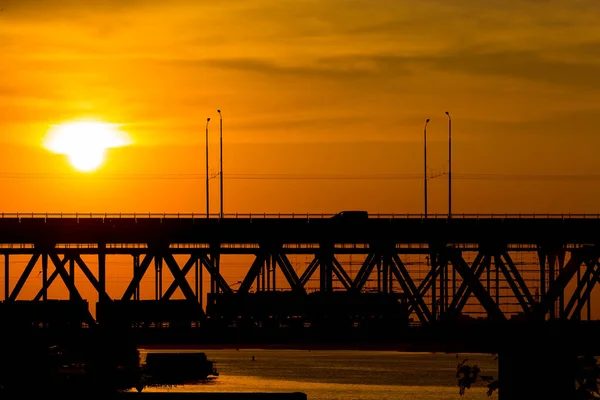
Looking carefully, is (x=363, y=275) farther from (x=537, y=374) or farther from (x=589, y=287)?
(x=537, y=374)

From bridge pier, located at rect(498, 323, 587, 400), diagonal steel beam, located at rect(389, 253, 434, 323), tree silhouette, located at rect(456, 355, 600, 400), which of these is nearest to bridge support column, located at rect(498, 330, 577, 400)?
bridge pier, located at rect(498, 323, 587, 400)

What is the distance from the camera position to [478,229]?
117 metres

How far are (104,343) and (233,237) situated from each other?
1384 centimetres

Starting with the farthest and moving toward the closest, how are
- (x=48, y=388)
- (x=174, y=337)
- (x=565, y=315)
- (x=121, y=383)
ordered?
(x=121, y=383)
(x=565, y=315)
(x=174, y=337)
(x=48, y=388)

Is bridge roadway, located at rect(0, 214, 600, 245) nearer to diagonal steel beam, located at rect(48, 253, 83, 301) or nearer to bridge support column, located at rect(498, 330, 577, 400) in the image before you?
diagonal steel beam, located at rect(48, 253, 83, 301)

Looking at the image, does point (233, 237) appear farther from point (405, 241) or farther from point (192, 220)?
point (405, 241)

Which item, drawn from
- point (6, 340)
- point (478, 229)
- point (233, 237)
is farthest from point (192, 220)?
point (6, 340)

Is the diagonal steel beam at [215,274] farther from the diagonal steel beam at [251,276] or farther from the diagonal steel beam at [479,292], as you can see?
the diagonal steel beam at [479,292]

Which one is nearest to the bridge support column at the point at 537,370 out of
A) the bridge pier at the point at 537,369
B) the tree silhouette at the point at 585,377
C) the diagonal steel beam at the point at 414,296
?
the bridge pier at the point at 537,369

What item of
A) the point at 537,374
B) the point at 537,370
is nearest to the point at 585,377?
the point at 537,374

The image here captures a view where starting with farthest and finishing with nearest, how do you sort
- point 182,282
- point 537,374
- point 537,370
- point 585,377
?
point 182,282 → point 537,370 → point 537,374 → point 585,377

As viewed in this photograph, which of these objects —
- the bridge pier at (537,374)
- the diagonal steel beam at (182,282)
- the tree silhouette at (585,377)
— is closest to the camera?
→ the tree silhouette at (585,377)

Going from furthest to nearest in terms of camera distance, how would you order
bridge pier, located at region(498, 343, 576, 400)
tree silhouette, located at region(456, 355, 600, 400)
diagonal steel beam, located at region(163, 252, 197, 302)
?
diagonal steel beam, located at region(163, 252, 197, 302)
bridge pier, located at region(498, 343, 576, 400)
tree silhouette, located at region(456, 355, 600, 400)

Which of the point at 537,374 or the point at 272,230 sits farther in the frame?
the point at 272,230
